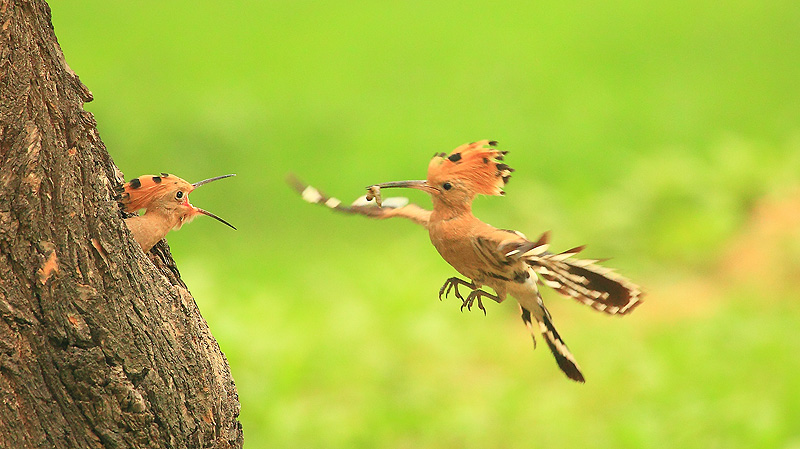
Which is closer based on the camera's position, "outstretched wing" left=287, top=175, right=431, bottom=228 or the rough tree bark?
the rough tree bark

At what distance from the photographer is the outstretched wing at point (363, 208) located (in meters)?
2.53

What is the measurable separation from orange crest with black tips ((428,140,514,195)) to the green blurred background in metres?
4.24

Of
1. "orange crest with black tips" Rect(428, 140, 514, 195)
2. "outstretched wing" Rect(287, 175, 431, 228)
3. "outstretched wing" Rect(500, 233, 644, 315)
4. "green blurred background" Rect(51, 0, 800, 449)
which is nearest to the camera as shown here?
"outstretched wing" Rect(500, 233, 644, 315)

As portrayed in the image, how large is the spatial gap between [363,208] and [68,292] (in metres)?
0.72

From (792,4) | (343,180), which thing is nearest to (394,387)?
(343,180)

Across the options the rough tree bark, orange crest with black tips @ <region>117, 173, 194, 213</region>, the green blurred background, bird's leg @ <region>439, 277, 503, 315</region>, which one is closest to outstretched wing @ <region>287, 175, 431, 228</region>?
bird's leg @ <region>439, 277, 503, 315</region>

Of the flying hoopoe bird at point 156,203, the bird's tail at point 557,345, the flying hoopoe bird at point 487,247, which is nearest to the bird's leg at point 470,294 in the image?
the flying hoopoe bird at point 487,247

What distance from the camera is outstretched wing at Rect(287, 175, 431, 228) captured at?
2.53 metres

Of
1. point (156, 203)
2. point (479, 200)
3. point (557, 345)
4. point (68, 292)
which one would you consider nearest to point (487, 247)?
point (557, 345)

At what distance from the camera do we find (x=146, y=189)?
2.46 m

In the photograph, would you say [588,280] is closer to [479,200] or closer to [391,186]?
[391,186]

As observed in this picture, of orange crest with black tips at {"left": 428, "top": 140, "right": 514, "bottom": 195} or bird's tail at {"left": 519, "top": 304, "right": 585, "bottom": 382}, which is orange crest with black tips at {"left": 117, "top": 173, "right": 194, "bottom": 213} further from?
bird's tail at {"left": 519, "top": 304, "right": 585, "bottom": 382}

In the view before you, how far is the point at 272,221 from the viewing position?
9.59 meters

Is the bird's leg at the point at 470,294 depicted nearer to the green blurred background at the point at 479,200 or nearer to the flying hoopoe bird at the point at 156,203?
the flying hoopoe bird at the point at 156,203
